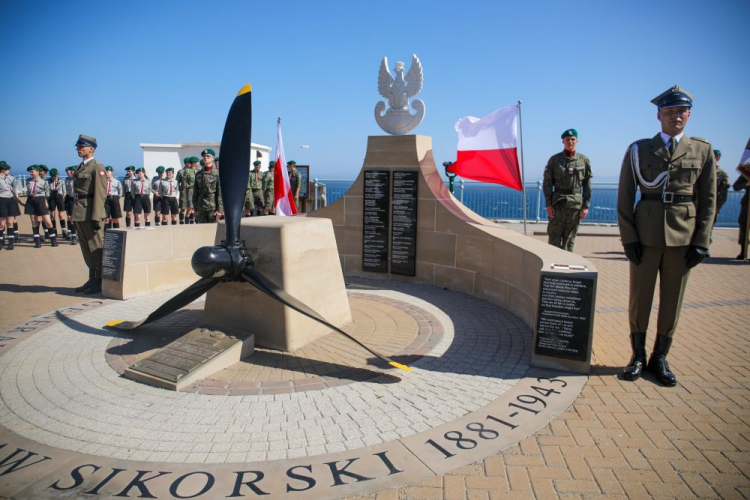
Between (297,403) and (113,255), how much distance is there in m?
4.44

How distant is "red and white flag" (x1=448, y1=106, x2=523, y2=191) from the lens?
23.7 feet

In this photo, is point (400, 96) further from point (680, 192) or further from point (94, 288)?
point (94, 288)

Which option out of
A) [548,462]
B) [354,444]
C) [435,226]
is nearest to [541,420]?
[548,462]

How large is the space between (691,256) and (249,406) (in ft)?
12.6

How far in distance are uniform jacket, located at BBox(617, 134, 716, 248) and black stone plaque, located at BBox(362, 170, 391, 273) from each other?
14.5 feet

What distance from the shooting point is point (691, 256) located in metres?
4.04

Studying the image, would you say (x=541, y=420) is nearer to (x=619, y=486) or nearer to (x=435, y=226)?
(x=619, y=486)

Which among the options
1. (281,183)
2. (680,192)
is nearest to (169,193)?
(281,183)

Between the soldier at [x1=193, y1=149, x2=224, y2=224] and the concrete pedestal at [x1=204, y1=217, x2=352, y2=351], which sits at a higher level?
the soldier at [x1=193, y1=149, x2=224, y2=224]

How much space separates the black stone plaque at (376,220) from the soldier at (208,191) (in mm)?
3175

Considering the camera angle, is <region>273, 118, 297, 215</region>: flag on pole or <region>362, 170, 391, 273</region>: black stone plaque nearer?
<region>362, 170, 391, 273</region>: black stone plaque

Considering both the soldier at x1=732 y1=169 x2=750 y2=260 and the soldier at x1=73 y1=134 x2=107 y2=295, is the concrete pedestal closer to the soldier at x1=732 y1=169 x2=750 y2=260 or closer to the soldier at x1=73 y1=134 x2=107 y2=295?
the soldier at x1=73 y1=134 x2=107 y2=295

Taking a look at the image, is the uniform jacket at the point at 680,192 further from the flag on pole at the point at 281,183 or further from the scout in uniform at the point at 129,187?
the scout in uniform at the point at 129,187

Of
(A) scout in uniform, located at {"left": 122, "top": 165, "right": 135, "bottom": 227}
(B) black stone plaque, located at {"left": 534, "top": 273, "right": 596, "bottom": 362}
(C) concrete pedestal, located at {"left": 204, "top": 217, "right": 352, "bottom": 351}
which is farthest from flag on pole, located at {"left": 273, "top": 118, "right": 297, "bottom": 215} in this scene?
(A) scout in uniform, located at {"left": 122, "top": 165, "right": 135, "bottom": 227}
